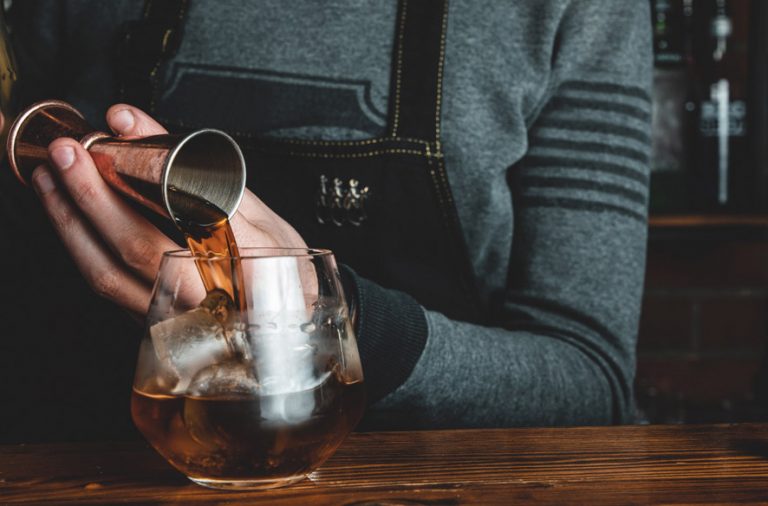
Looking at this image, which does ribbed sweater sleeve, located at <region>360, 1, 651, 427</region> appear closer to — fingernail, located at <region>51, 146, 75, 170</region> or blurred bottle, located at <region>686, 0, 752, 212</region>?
fingernail, located at <region>51, 146, 75, 170</region>

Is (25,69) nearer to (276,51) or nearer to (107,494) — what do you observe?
(276,51)

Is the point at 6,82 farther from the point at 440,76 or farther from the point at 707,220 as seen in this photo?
the point at 707,220

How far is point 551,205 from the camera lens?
1155 millimetres

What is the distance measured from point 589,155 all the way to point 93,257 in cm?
65

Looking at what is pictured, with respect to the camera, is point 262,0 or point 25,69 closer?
point 262,0

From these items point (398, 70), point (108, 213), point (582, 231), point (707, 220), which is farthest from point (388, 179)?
point (707, 220)

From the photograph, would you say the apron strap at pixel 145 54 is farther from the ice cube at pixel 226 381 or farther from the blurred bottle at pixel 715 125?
the blurred bottle at pixel 715 125

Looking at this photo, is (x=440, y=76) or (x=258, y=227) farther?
(x=440, y=76)

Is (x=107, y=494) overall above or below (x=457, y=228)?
below

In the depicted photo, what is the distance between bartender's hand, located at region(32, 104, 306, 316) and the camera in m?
0.71

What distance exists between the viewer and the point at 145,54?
46.8 inches


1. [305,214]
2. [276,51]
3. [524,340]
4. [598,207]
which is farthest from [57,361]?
[598,207]

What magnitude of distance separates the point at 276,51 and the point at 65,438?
61cm

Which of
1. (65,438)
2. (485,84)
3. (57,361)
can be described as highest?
(485,84)
